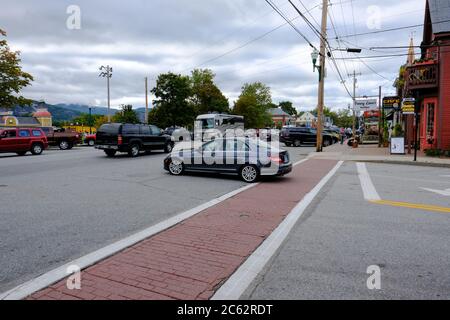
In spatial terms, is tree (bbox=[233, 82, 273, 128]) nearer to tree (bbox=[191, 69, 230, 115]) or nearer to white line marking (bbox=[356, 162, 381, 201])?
tree (bbox=[191, 69, 230, 115])

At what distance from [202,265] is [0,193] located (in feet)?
23.1

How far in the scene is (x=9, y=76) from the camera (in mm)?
29328

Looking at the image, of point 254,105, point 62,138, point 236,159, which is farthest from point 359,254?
point 254,105

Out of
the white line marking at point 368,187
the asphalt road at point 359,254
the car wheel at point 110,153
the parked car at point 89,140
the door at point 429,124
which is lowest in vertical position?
the asphalt road at point 359,254

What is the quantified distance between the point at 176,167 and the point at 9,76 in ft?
77.5

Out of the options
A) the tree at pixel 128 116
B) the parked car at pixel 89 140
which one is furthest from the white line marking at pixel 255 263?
the tree at pixel 128 116

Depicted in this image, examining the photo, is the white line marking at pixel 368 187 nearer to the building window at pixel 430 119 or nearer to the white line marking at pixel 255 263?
the white line marking at pixel 255 263

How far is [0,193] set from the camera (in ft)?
30.1

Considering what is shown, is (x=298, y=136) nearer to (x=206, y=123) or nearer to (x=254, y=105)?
(x=206, y=123)

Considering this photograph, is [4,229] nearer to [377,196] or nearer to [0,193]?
[0,193]

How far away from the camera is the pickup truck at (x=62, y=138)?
28875 mm

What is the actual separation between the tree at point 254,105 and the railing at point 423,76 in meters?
68.9
